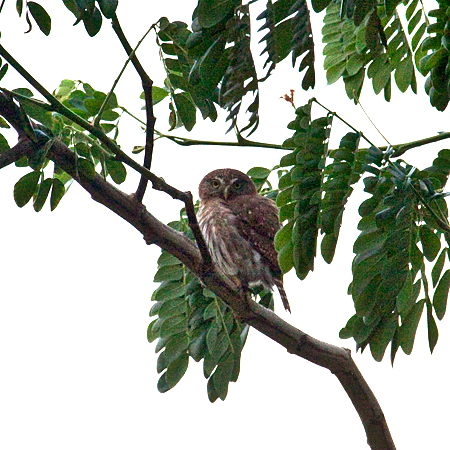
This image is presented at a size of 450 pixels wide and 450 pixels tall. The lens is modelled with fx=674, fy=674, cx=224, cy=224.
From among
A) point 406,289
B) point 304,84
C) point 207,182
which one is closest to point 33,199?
point 304,84

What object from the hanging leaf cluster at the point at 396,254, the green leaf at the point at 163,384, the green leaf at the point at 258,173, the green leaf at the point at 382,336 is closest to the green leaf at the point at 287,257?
the hanging leaf cluster at the point at 396,254

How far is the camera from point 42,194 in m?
2.12

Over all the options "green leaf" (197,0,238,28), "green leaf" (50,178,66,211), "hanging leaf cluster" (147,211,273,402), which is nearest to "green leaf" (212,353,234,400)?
"hanging leaf cluster" (147,211,273,402)

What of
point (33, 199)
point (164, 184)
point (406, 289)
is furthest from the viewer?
point (406, 289)

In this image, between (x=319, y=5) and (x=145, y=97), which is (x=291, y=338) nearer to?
(x=145, y=97)

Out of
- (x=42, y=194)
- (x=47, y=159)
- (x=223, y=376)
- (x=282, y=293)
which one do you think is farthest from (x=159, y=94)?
(x=282, y=293)

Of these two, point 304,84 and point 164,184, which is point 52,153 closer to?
point 164,184

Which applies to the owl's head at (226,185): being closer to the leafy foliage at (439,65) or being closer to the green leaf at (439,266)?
the green leaf at (439,266)

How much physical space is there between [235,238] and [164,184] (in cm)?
201

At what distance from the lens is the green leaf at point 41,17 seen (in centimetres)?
171

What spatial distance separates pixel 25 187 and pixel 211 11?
2.98ft

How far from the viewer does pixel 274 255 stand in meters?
3.84

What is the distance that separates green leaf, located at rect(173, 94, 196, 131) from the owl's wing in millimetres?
1450

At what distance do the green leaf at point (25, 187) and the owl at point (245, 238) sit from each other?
1.75m
